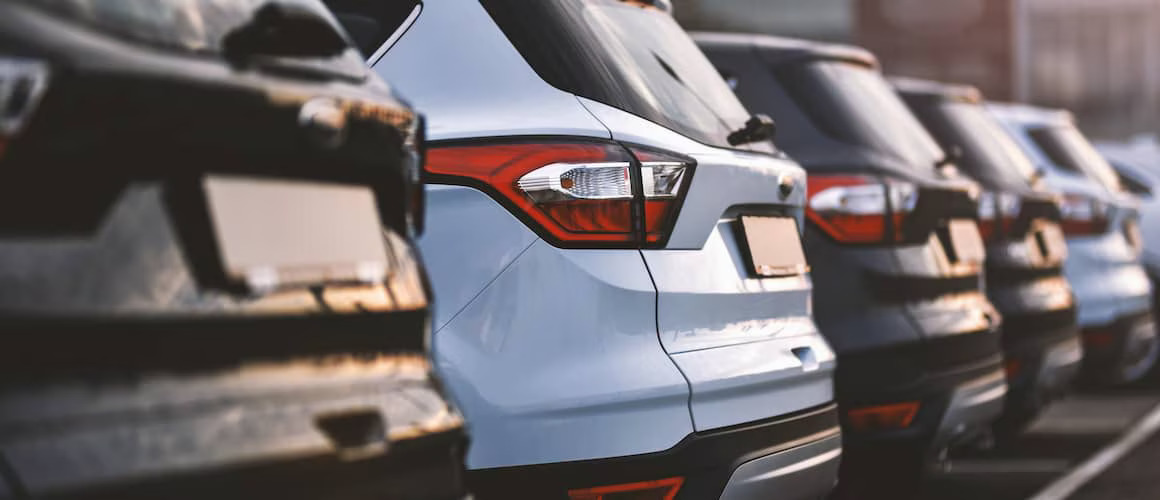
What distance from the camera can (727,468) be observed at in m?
4.41

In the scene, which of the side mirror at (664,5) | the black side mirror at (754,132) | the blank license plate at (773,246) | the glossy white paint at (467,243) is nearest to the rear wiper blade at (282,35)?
the glossy white paint at (467,243)

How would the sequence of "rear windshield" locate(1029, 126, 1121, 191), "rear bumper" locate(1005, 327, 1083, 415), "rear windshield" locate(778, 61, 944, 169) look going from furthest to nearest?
"rear windshield" locate(1029, 126, 1121, 191) < "rear bumper" locate(1005, 327, 1083, 415) < "rear windshield" locate(778, 61, 944, 169)

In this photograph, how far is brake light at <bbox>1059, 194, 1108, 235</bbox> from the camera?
32.7ft

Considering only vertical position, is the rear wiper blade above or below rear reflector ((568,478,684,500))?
above

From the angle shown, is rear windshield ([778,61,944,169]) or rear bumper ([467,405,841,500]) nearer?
rear bumper ([467,405,841,500])

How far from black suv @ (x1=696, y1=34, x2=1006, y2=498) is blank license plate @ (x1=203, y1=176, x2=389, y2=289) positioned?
Result: 3.15 meters

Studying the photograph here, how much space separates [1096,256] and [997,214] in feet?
7.25

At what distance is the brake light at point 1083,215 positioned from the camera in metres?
9.97

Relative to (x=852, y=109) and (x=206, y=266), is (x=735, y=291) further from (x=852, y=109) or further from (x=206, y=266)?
(x=206, y=266)

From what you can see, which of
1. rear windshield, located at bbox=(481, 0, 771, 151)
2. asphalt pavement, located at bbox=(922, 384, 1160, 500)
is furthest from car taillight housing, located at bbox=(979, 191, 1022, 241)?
rear windshield, located at bbox=(481, 0, 771, 151)

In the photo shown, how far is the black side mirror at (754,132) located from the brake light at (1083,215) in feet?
17.0

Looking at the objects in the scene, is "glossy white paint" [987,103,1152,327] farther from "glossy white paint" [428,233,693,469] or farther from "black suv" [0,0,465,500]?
"black suv" [0,0,465,500]

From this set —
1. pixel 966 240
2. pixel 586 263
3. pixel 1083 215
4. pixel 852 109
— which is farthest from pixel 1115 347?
pixel 586 263

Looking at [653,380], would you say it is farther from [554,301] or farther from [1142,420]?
[1142,420]
